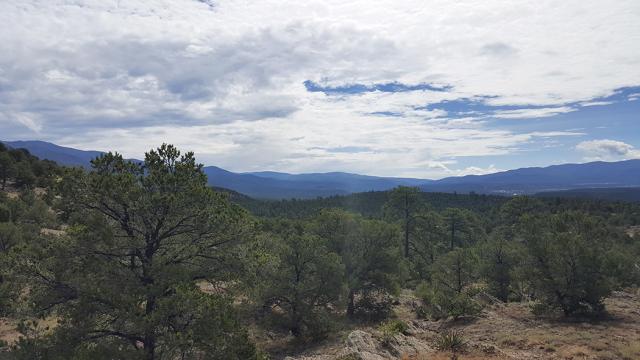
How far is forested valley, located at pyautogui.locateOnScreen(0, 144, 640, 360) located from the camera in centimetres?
1199

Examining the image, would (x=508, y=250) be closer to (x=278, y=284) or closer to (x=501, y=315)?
(x=501, y=315)

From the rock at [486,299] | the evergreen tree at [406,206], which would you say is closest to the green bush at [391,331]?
the rock at [486,299]

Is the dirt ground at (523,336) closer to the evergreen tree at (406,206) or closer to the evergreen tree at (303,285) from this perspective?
the evergreen tree at (303,285)

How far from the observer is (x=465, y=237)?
190 feet

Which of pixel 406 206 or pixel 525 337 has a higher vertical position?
pixel 406 206

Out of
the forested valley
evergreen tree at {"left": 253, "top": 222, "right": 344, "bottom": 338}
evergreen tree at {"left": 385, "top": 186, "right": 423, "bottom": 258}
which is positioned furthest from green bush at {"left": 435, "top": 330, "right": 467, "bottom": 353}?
evergreen tree at {"left": 385, "top": 186, "right": 423, "bottom": 258}

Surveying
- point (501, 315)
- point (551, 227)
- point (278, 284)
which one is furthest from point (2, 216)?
point (551, 227)

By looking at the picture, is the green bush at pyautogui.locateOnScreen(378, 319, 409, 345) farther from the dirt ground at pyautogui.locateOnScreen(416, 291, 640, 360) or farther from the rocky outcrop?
the dirt ground at pyautogui.locateOnScreen(416, 291, 640, 360)

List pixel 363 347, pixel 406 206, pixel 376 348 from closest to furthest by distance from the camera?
pixel 363 347 < pixel 376 348 < pixel 406 206

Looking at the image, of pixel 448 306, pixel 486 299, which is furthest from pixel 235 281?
pixel 486 299

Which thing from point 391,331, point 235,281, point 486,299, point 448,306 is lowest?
point 486,299

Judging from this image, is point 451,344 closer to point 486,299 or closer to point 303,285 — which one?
point 303,285

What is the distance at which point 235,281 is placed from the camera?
1445cm

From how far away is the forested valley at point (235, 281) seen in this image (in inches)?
472
